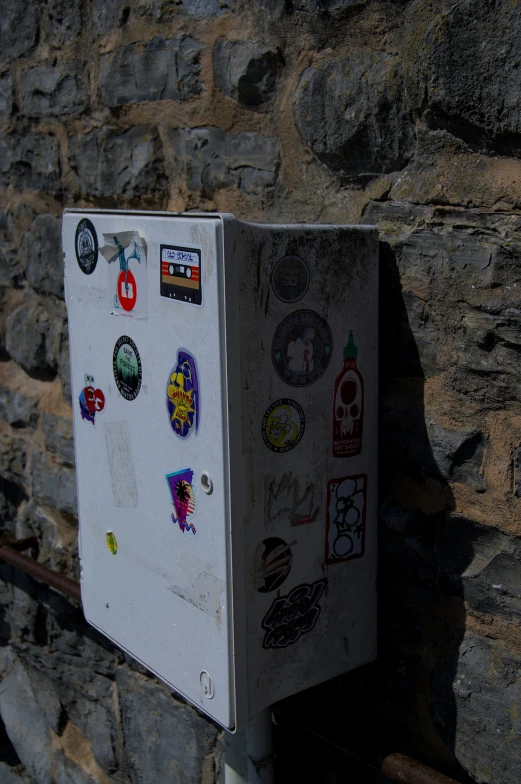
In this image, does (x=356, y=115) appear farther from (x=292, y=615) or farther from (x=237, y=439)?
(x=292, y=615)

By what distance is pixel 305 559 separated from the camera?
4.27 feet

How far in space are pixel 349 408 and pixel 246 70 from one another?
617 mm

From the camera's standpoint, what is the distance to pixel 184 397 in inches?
48.3

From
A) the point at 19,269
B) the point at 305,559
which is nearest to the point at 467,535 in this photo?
the point at 305,559

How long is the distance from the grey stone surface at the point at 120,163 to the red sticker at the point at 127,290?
413 millimetres

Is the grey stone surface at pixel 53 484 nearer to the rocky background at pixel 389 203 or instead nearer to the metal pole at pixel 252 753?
the rocky background at pixel 389 203

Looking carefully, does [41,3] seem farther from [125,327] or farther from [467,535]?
[467,535]

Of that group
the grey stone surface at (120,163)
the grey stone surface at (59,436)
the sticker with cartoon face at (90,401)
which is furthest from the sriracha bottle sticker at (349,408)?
the grey stone surface at (59,436)

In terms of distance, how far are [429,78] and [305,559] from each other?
72 centimetres

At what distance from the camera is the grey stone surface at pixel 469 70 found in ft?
3.61

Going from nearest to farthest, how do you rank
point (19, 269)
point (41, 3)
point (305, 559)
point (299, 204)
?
point (305, 559), point (299, 204), point (41, 3), point (19, 269)

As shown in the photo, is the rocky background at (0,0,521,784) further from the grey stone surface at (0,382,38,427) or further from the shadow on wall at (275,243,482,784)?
the grey stone surface at (0,382,38,427)

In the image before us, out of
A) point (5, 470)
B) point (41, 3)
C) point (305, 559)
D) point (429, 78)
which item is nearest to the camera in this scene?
point (429, 78)

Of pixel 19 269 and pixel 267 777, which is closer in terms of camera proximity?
pixel 267 777
